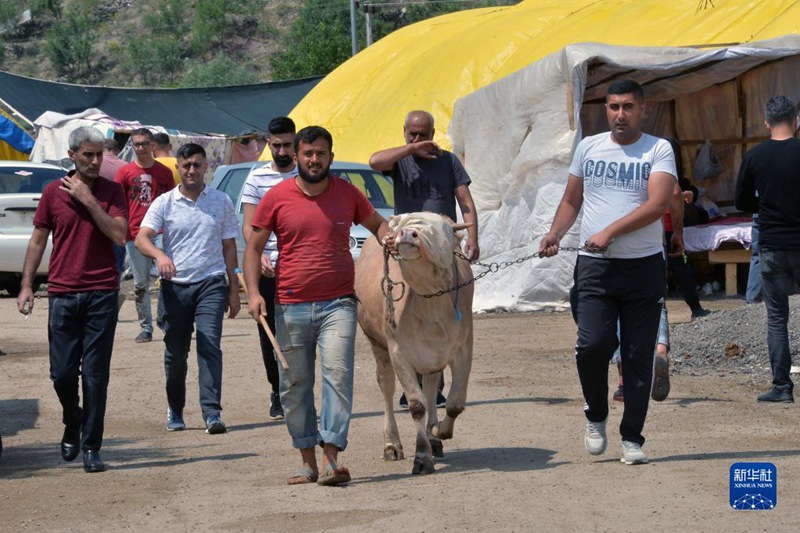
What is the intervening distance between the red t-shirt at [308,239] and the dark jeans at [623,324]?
1.33 m

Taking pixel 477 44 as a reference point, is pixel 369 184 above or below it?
below

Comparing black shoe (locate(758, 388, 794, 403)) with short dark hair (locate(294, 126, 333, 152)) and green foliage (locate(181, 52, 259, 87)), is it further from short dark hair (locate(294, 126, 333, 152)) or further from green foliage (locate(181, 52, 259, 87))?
green foliage (locate(181, 52, 259, 87))

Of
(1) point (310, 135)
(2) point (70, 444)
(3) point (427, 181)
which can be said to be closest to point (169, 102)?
(3) point (427, 181)

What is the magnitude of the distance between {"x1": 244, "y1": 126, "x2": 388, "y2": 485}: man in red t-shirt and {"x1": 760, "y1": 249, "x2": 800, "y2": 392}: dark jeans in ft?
11.9

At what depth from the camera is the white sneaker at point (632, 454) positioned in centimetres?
759

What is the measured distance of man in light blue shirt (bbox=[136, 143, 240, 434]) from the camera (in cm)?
966

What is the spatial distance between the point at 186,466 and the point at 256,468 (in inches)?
19.0

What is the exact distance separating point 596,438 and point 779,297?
2.84 metres

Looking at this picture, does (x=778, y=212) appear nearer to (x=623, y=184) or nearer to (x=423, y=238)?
(x=623, y=184)

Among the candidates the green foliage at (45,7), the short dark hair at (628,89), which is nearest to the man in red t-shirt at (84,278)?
the short dark hair at (628,89)

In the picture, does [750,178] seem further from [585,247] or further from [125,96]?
[125,96]

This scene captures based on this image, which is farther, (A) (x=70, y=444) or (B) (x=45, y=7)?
(B) (x=45, y=7)

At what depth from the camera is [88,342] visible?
8344 mm

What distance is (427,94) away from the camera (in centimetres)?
2291
